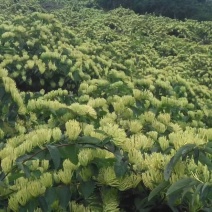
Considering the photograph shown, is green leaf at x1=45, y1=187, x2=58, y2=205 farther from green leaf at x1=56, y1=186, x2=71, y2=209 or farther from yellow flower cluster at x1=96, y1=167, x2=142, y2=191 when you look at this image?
yellow flower cluster at x1=96, y1=167, x2=142, y2=191

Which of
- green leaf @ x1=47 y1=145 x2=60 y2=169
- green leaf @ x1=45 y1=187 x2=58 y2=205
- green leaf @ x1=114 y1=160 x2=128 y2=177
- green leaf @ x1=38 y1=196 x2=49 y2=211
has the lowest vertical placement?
green leaf @ x1=38 y1=196 x2=49 y2=211

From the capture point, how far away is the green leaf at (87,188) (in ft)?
5.30

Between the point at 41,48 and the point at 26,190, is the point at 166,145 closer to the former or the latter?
the point at 26,190

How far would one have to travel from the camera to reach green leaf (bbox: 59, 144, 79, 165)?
5.53 feet

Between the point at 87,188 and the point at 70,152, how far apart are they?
16 centimetres

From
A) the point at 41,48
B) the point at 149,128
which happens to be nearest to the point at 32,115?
the point at 149,128

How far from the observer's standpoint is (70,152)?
1715mm

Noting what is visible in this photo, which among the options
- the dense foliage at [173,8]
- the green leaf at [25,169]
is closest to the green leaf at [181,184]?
the green leaf at [25,169]

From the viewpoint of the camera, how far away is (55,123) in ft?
8.38

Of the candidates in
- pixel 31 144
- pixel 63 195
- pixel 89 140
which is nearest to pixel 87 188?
pixel 63 195

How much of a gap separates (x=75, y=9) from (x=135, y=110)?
67.5 ft

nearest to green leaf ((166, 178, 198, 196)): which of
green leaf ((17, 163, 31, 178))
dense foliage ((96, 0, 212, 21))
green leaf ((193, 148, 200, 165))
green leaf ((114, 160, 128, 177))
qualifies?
green leaf ((193, 148, 200, 165))

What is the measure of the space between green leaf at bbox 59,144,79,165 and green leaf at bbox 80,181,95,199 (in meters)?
0.09

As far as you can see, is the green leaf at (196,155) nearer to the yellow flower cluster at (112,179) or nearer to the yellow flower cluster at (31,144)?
the yellow flower cluster at (112,179)
